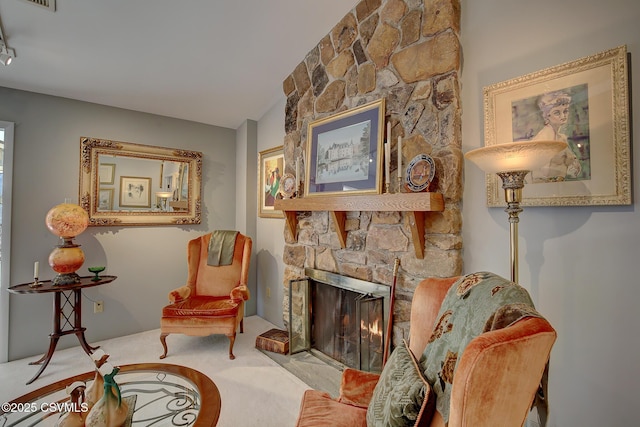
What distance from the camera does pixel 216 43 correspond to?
2.54m

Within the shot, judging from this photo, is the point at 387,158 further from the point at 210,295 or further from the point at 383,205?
the point at 210,295

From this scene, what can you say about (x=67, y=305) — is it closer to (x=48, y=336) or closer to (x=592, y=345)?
(x=48, y=336)

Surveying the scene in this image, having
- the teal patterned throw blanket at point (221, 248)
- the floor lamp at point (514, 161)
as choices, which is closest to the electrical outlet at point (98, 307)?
the teal patterned throw blanket at point (221, 248)

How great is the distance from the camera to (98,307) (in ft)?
10.3

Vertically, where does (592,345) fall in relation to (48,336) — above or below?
above

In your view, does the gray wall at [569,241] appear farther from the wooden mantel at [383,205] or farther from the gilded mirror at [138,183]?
the gilded mirror at [138,183]

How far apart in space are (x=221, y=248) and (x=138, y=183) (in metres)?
1.20

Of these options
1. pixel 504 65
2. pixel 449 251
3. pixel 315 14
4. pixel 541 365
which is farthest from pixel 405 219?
pixel 315 14

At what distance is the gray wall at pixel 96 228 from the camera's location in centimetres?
275

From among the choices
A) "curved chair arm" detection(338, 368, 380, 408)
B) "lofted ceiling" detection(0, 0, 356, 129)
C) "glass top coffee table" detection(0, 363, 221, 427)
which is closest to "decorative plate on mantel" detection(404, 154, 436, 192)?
"curved chair arm" detection(338, 368, 380, 408)

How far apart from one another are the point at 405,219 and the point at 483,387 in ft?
4.72

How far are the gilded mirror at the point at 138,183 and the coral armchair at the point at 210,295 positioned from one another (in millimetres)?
590

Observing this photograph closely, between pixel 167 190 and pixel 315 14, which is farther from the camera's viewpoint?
pixel 167 190

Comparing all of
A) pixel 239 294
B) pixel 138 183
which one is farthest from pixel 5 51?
pixel 239 294
